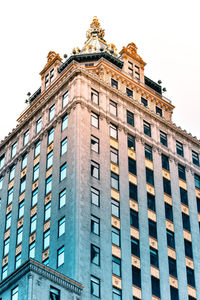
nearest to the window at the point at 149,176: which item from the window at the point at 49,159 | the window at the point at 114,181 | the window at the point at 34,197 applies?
the window at the point at 114,181

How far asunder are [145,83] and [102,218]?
3226 cm

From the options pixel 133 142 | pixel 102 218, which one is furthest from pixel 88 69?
pixel 102 218

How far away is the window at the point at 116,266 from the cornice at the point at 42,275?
733cm

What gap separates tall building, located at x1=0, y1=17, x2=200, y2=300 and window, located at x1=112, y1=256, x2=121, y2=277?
0.31 meters

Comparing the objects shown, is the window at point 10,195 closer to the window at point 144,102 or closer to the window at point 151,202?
the window at point 151,202

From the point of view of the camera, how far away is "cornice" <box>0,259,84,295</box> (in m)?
66.2

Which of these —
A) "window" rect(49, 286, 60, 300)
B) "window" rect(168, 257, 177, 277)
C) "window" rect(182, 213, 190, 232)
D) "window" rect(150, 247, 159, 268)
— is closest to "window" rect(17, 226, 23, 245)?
"window" rect(150, 247, 159, 268)

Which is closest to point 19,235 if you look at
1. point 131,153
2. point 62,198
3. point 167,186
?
point 62,198

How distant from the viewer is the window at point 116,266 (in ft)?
250

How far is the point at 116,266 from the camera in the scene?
7688 cm

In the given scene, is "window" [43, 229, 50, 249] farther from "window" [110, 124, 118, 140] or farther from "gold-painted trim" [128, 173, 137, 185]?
"window" [110, 124, 118, 140]

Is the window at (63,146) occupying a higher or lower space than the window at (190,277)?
higher

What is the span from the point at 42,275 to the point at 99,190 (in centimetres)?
1709

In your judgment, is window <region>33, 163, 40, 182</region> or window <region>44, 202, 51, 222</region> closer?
window <region>44, 202, 51, 222</region>
